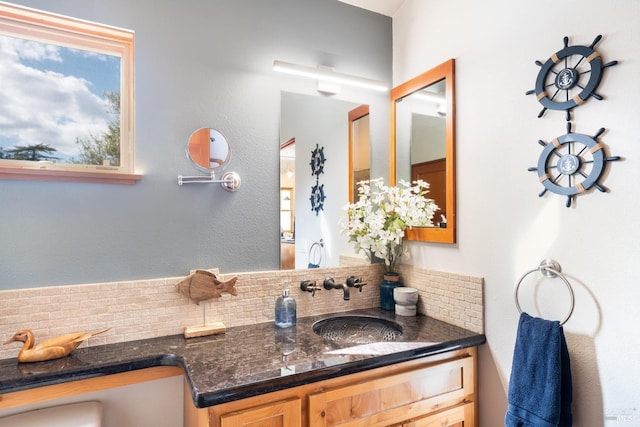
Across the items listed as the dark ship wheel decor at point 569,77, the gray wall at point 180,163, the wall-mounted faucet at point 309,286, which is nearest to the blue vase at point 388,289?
the wall-mounted faucet at point 309,286

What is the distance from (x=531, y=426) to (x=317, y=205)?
4.17 ft

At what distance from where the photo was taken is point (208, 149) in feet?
5.18

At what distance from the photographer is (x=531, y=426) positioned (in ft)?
3.83

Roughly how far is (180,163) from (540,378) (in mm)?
1618

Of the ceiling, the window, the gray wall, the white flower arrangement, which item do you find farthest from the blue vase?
the ceiling

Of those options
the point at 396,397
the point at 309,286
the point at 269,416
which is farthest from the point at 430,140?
the point at 269,416

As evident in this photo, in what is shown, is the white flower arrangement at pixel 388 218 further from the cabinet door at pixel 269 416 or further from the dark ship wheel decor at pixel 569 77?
the cabinet door at pixel 269 416

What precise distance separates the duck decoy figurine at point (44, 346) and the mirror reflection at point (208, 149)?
0.83 meters

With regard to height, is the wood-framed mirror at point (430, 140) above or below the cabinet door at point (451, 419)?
above

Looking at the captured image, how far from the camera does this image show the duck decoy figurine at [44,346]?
1.19 metres

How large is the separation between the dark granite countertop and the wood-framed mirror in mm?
511

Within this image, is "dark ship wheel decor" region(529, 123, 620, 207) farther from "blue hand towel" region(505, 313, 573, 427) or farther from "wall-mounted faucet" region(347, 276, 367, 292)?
"wall-mounted faucet" region(347, 276, 367, 292)

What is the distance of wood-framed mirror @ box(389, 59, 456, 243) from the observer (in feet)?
5.40

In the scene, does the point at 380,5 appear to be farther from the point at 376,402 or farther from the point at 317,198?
the point at 376,402
